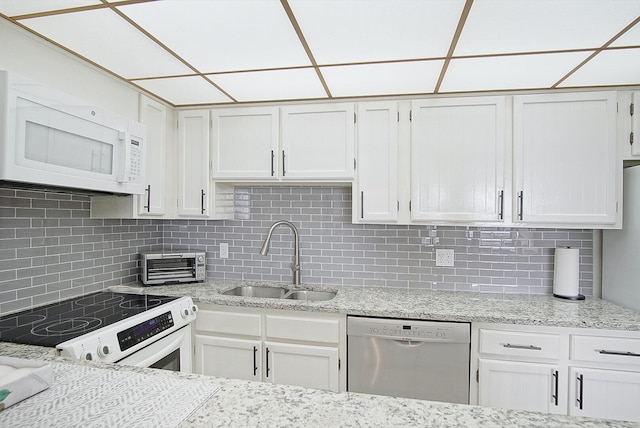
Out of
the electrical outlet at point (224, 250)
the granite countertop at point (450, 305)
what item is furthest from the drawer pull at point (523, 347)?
the electrical outlet at point (224, 250)

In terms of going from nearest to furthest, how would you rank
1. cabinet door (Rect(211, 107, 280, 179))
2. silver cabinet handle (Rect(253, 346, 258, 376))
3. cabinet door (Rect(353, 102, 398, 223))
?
silver cabinet handle (Rect(253, 346, 258, 376)) → cabinet door (Rect(353, 102, 398, 223)) → cabinet door (Rect(211, 107, 280, 179))

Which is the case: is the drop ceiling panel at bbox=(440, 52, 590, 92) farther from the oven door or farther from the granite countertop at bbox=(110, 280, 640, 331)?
the oven door

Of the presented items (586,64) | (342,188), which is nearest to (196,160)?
(342,188)

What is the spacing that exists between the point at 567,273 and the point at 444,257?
741 mm

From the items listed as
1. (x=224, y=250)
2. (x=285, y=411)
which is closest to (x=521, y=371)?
(x=285, y=411)

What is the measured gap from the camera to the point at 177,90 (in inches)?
88.1

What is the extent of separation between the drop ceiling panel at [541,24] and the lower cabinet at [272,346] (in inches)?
62.8

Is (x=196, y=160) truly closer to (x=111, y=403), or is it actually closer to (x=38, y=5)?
(x=38, y=5)

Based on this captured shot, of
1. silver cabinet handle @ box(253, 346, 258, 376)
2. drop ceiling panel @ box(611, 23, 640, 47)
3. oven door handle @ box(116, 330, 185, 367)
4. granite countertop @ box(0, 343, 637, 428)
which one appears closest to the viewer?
granite countertop @ box(0, 343, 637, 428)

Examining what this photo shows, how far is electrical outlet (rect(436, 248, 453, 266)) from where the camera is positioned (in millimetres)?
2492

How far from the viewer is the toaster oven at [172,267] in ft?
8.08

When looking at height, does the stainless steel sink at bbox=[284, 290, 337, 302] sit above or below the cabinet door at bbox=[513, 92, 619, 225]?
below

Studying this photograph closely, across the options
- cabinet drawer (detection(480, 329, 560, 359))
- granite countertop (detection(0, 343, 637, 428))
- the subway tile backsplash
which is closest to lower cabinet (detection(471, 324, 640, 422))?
cabinet drawer (detection(480, 329, 560, 359))

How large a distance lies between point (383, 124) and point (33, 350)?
83.3 inches
